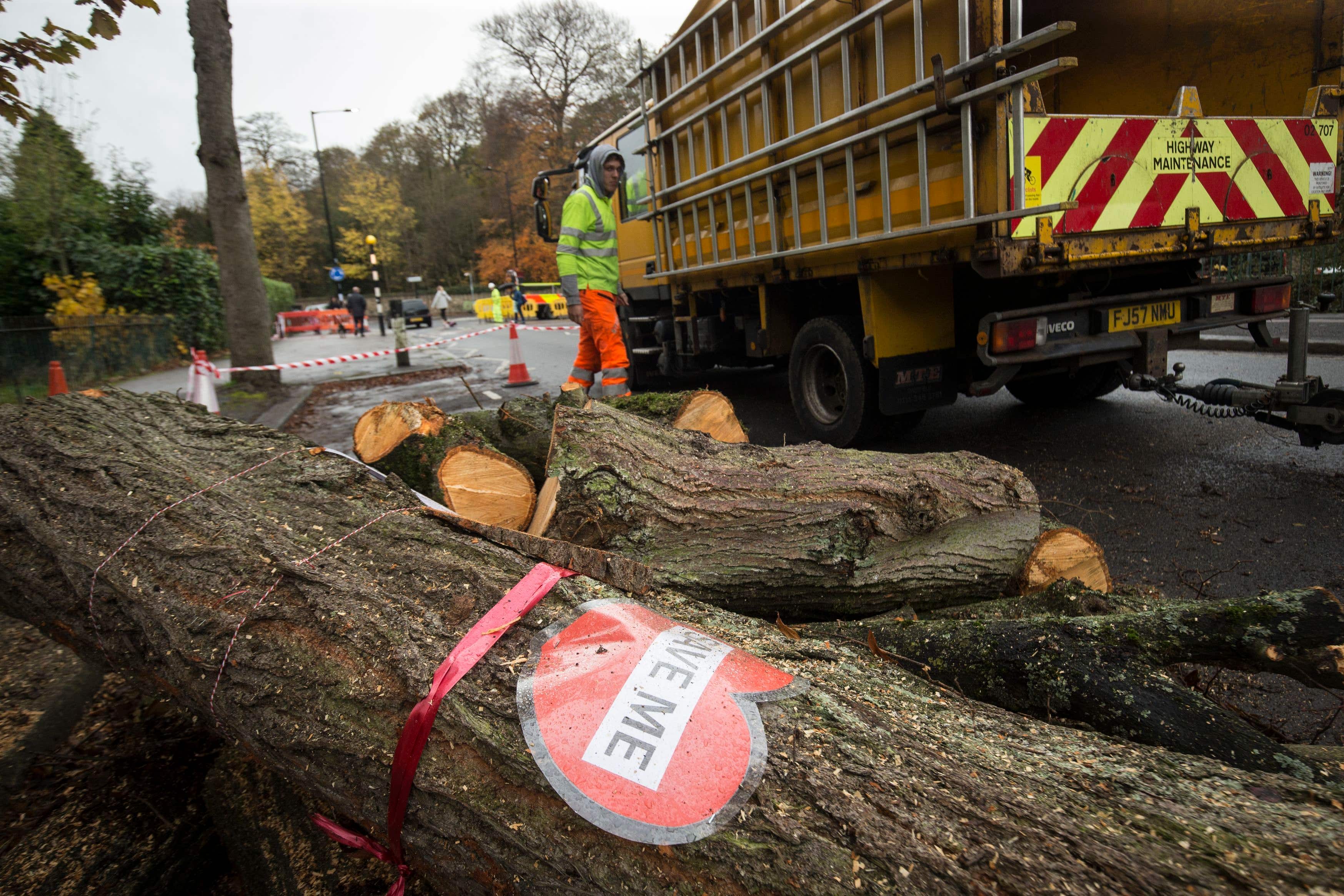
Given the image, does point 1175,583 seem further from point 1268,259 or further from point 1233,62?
point 1268,259

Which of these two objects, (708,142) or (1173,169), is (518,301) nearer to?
(708,142)

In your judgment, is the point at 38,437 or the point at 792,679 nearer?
the point at 792,679

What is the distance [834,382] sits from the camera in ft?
17.6

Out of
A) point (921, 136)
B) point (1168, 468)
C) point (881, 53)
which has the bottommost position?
point (1168, 468)

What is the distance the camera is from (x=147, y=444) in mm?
2689

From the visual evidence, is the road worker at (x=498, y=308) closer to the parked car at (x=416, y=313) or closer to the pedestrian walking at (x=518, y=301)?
the pedestrian walking at (x=518, y=301)

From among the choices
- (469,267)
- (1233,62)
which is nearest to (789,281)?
(1233,62)

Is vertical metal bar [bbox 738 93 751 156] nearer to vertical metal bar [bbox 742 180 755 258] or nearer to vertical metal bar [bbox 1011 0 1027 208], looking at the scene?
vertical metal bar [bbox 742 180 755 258]

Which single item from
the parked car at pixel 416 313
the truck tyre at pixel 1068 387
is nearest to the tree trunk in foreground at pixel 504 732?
the truck tyre at pixel 1068 387

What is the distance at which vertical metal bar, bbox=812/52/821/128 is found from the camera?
4.49m

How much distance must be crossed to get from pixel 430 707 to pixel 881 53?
13.0ft

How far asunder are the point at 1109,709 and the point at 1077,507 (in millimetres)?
2676

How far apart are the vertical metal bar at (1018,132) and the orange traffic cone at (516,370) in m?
7.50

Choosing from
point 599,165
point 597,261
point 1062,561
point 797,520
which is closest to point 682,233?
point 597,261
